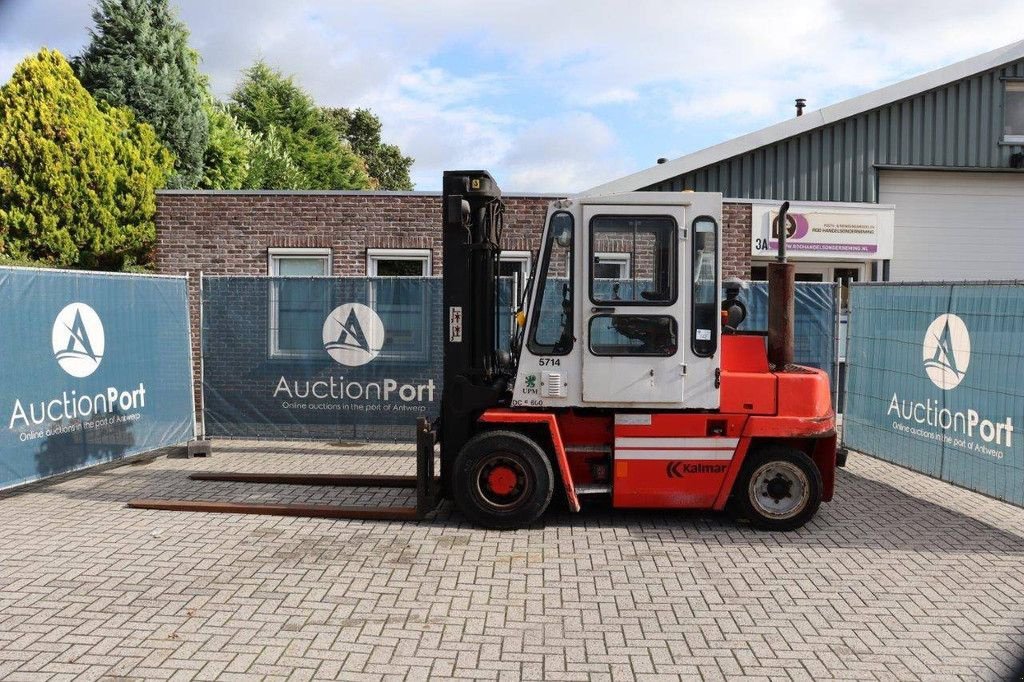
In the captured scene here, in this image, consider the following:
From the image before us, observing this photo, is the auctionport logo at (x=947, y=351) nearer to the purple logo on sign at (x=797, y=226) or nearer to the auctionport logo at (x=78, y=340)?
the purple logo on sign at (x=797, y=226)

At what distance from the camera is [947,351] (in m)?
8.69

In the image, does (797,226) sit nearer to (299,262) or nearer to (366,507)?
(299,262)

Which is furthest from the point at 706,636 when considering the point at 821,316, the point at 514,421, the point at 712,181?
the point at 712,181

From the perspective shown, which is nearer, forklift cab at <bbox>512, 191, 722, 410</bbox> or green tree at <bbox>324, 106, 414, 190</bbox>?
forklift cab at <bbox>512, 191, 722, 410</bbox>

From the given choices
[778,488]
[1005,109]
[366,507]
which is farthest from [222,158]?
[778,488]

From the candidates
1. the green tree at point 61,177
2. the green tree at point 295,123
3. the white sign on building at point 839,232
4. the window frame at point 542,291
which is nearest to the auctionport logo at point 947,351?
the window frame at point 542,291

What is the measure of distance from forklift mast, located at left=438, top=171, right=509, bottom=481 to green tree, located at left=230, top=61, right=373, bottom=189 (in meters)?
38.4

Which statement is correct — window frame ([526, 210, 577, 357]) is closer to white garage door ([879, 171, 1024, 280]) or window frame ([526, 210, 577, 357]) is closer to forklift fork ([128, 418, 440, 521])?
forklift fork ([128, 418, 440, 521])

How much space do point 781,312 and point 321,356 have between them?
252 inches

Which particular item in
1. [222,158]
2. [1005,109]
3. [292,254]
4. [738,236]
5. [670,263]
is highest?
[222,158]

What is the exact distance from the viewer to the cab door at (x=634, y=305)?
7059 mm

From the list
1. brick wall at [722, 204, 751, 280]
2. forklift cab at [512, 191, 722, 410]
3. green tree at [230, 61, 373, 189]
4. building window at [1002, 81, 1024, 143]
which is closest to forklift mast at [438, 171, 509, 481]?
forklift cab at [512, 191, 722, 410]

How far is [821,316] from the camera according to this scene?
40.0 ft

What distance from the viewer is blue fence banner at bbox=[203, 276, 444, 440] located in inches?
457
